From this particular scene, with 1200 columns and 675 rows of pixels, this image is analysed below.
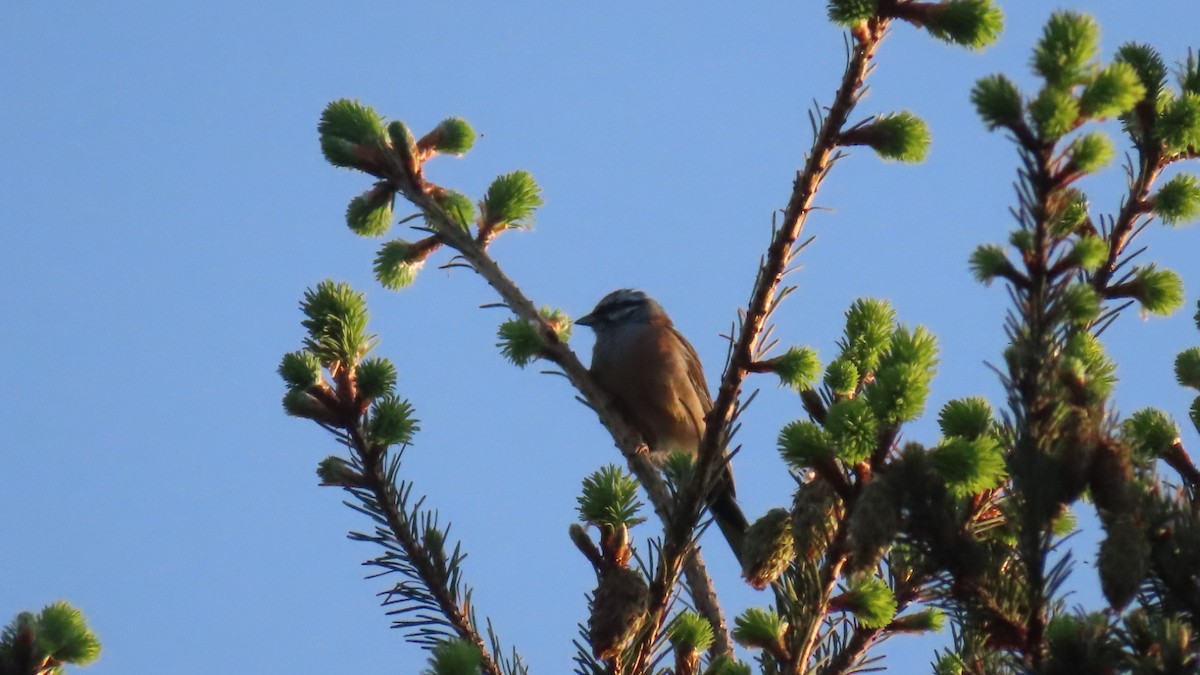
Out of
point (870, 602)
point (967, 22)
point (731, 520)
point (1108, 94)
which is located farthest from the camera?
point (731, 520)

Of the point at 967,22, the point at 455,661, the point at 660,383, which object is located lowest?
the point at 455,661

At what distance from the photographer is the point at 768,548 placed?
3652mm

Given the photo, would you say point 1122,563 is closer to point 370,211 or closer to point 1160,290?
point 1160,290

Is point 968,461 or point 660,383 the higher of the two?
point 660,383

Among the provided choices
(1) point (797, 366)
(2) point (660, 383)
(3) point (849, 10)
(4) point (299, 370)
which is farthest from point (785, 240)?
(2) point (660, 383)

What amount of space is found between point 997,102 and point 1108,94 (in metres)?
0.28

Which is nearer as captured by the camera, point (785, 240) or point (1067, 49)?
point (1067, 49)

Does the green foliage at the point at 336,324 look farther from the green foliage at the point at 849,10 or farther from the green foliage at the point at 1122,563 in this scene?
the green foliage at the point at 1122,563

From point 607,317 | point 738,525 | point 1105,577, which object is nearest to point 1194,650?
point 1105,577

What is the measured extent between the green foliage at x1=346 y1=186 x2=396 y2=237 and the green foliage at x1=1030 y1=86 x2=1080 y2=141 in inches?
105

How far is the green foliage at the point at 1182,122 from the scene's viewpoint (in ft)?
14.0

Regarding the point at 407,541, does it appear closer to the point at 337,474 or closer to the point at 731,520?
the point at 337,474

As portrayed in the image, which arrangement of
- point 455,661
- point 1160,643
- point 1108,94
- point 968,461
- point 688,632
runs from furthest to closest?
point 688,632, point 968,461, point 455,661, point 1108,94, point 1160,643

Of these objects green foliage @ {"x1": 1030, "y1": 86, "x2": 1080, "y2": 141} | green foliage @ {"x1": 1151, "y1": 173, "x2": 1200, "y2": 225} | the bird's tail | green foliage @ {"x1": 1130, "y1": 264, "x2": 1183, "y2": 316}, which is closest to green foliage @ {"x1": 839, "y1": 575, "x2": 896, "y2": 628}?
green foliage @ {"x1": 1030, "y1": 86, "x2": 1080, "y2": 141}
